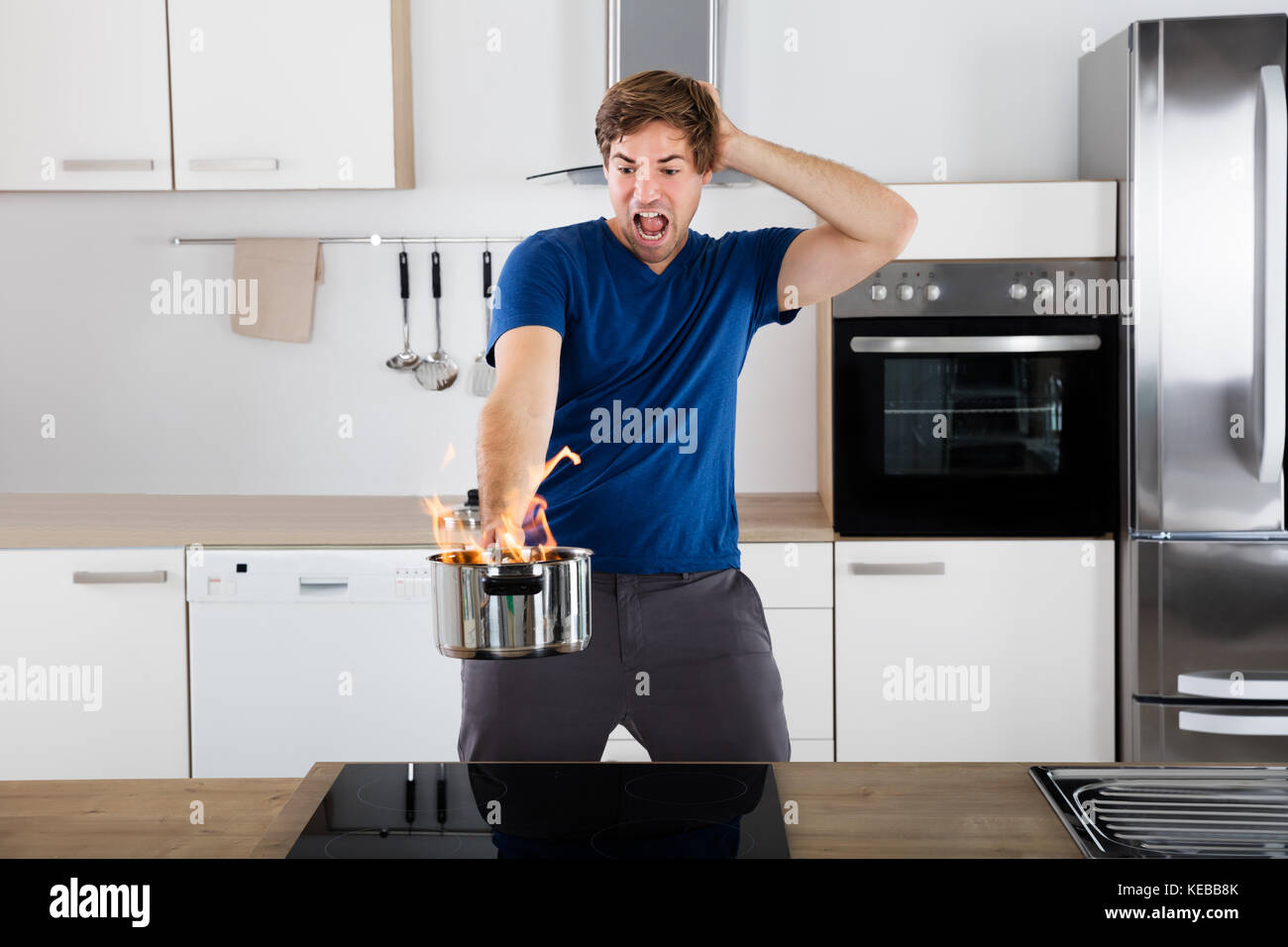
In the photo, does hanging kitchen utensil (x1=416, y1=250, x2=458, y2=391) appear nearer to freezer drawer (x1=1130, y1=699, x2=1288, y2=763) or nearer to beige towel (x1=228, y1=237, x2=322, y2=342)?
beige towel (x1=228, y1=237, x2=322, y2=342)

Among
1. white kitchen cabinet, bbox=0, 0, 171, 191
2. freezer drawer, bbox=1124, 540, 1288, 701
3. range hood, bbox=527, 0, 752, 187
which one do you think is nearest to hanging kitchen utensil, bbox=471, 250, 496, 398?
range hood, bbox=527, 0, 752, 187

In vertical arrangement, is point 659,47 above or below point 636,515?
above

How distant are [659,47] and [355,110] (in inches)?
28.5

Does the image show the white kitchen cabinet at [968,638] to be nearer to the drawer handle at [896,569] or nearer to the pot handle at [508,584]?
the drawer handle at [896,569]

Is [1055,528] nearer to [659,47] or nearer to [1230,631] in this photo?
[1230,631]

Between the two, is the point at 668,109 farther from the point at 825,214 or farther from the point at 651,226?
the point at 825,214

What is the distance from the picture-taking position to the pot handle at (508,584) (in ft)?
3.54

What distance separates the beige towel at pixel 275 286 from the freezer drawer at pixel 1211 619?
2089 millimetres

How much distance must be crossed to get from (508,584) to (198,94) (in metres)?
2.20

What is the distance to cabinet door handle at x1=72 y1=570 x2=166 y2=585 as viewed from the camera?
261 cm

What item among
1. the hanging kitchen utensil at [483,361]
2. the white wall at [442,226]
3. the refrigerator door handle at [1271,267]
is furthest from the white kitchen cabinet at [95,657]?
the refrigerator door handle at [1271,267]

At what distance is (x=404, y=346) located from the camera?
10.4ft
